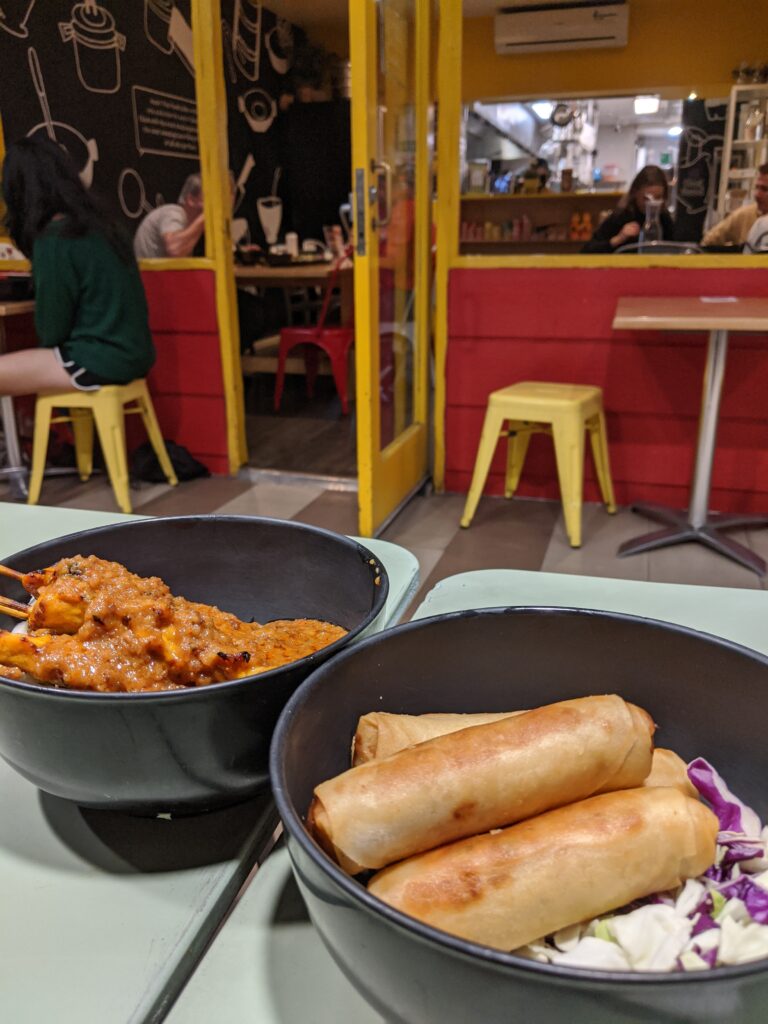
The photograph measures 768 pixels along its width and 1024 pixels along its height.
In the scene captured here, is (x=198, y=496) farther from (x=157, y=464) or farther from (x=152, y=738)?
(x=152, y=738)

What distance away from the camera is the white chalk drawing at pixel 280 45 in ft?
22.2

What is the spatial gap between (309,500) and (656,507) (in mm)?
1547

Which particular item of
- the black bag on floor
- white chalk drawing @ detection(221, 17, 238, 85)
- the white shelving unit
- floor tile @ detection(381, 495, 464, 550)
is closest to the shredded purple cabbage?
floor tile @ detection(381, 495, 464, 550)

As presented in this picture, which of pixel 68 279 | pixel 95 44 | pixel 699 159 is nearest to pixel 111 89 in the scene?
pixel 95 44

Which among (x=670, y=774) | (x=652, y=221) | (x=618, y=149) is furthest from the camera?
(x=618, y=149)

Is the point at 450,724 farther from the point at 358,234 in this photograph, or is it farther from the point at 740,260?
the point at 740,260

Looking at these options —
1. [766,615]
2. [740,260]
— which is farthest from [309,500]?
[766,615]

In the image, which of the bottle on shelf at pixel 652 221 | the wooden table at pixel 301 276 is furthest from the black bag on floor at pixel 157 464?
the bottle on shelf at pixel 652 221

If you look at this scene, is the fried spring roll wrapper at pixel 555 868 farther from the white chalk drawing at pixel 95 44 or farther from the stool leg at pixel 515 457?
the white chalk drawing at pixel 95 44

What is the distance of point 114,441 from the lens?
3469mm

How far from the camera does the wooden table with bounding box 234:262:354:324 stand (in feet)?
16.6

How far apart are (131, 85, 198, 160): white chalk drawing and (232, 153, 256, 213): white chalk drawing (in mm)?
2444

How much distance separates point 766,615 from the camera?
0.86m

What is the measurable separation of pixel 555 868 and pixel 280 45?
25.6 ft
